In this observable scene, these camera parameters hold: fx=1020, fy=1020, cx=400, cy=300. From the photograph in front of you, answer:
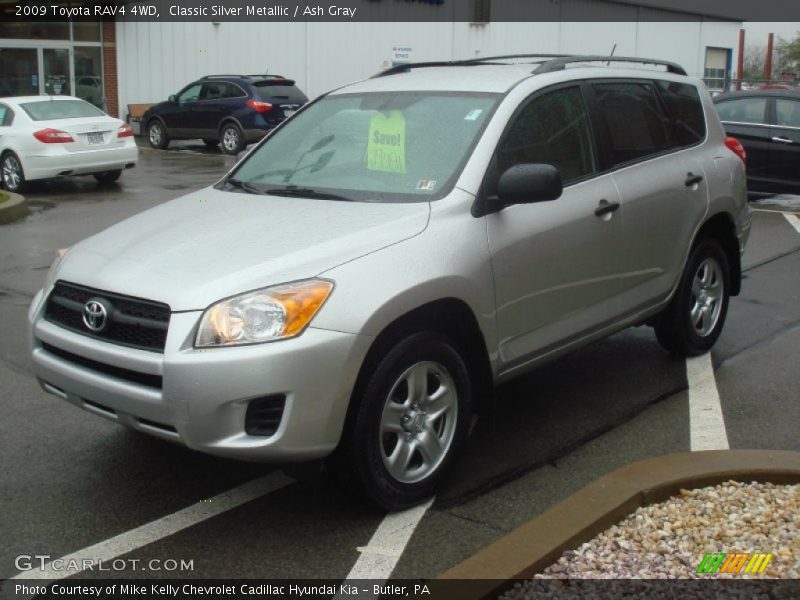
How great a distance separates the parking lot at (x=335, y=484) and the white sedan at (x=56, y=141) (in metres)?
8.68

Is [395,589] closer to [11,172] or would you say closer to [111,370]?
[111,370]

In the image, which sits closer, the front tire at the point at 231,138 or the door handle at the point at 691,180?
the door handle at the point at 691,180

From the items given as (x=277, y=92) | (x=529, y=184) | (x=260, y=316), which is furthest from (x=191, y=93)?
(x=260, y=316)

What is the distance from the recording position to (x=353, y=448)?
13.0 ft

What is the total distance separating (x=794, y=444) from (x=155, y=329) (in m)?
3.17

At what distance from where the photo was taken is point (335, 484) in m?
4.19

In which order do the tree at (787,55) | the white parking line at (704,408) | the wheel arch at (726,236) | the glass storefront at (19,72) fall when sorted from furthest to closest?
the tree at (787,55)
the glass storefront at (19,72)
the wheel arch at (726,236)
the white parking line at (704,408)

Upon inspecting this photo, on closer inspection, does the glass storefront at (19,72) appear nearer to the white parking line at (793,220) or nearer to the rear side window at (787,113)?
the rear side window at (787,113)

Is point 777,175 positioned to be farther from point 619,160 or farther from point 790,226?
point 619,160

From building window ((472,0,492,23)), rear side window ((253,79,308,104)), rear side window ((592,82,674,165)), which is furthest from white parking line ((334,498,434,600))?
building window ((472,0,492,23))

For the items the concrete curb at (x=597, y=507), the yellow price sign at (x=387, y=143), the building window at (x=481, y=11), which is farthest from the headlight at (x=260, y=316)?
the building window at (x=481, y=11)

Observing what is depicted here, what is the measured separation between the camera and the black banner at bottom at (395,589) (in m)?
3.28

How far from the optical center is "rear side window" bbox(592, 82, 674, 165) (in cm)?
556

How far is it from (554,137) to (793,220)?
8494 mm
